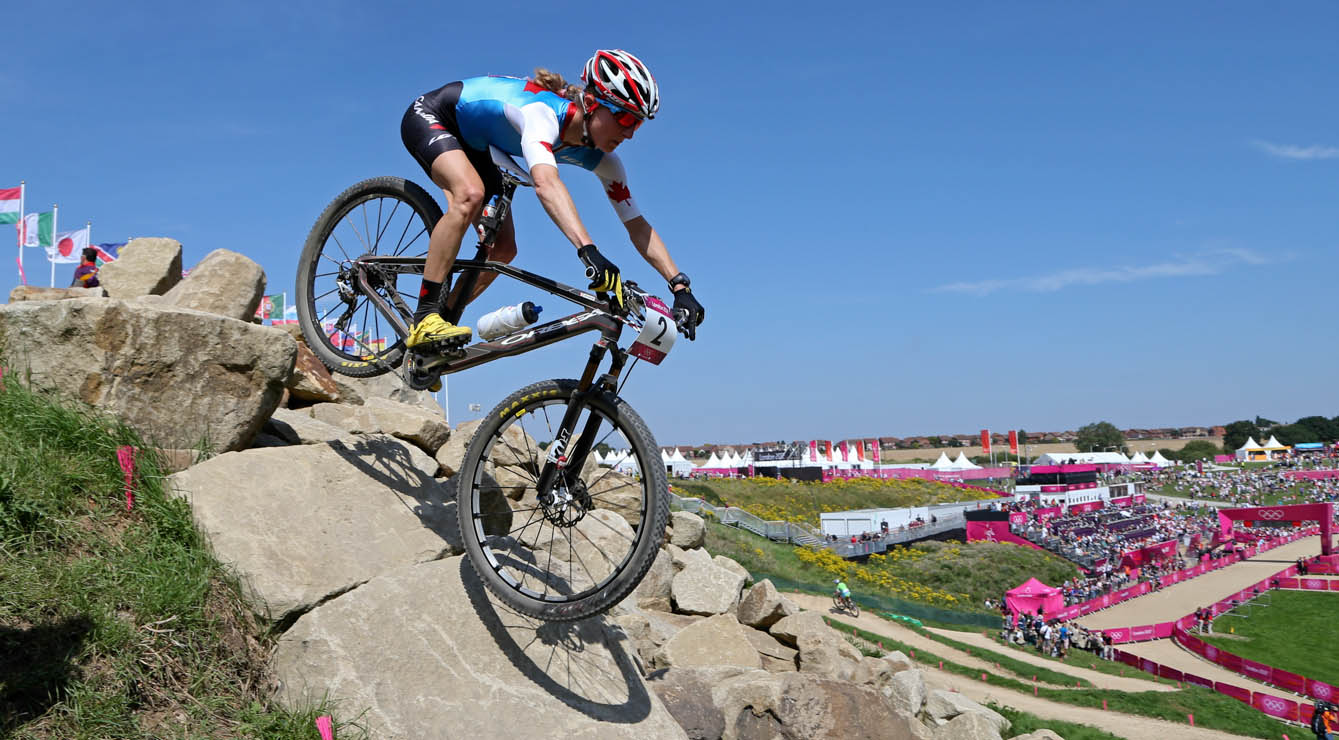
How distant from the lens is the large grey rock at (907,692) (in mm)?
12055

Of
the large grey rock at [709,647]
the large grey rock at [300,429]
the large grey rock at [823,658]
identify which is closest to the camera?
the large grey rock at [300,429]

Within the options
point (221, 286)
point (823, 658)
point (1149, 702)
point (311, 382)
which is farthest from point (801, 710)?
point (1149, 702)

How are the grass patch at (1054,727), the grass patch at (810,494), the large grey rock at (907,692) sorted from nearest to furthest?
the large grey rock at (907,692) → the grass patch at (1054,727) → the grass patch at (810,494)

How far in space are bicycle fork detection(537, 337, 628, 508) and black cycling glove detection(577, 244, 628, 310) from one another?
0.33 metres

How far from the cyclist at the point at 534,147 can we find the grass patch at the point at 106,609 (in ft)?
5.77

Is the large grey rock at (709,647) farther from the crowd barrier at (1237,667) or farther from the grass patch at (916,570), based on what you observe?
the crowd barrier at (1237,667)

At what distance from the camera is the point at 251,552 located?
478cm

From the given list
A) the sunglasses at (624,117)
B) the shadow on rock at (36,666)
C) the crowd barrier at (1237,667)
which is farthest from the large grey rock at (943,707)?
the crowd barrier at (1237,667)

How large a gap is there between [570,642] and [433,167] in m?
3.15

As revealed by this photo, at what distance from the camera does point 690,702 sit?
664 cm

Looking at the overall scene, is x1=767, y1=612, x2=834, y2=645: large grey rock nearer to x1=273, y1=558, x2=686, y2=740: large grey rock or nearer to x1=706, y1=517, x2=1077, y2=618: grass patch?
x1=273, y1=558, x2=686, y2=740: large grey rock

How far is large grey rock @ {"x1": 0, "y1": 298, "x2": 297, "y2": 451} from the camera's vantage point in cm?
543

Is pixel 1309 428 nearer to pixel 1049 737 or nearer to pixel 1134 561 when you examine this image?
pixel 1134 561

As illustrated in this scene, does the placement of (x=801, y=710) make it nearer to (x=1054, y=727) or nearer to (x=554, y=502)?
(x=554, y=502)
